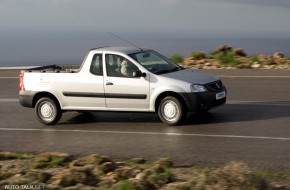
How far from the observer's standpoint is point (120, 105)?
522 inches

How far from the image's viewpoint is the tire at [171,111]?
12750 mm

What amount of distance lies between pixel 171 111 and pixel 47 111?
292cm

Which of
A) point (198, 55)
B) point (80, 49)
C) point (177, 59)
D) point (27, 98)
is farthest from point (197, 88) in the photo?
point (80, 49)

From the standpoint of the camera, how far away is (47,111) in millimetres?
13992

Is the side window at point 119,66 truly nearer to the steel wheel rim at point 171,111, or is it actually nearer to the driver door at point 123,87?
the driver door at point 123,87

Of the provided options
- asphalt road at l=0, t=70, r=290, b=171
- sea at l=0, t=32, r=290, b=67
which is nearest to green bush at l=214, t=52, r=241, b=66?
sea at l=0, t=32, r=290, b=67

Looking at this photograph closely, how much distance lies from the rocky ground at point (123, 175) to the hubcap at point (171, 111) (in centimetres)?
306

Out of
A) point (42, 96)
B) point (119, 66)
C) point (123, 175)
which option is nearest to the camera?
point (123, 175)

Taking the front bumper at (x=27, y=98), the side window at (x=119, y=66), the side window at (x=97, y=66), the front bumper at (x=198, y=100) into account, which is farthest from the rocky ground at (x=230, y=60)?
the front bumper at (x=27, y=98)

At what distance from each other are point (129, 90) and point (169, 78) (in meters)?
0.88

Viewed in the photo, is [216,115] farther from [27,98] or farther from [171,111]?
[27,98]

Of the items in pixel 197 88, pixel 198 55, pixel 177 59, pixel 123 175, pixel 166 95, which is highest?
pixel 198 55

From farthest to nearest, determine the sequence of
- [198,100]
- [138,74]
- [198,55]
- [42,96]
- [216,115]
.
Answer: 1. [198,55]
2. [42,96]
3. [216,115]
4. [138,74]
5. [198,100]

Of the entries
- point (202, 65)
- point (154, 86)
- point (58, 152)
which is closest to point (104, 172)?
point (58, 152)
